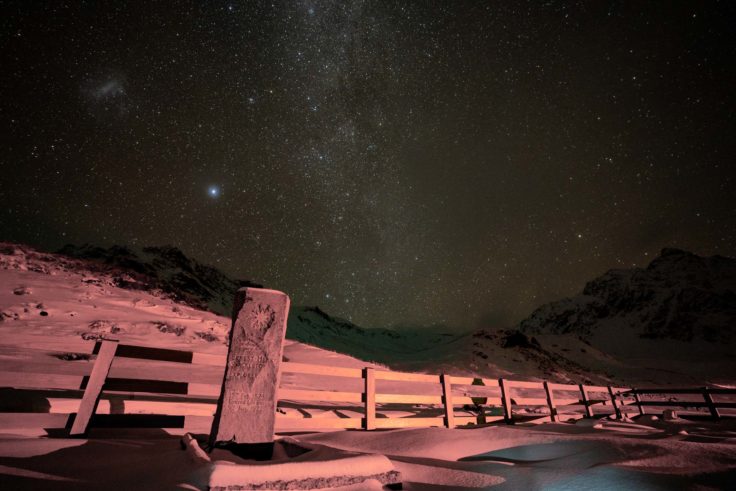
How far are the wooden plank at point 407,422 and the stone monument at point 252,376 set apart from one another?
2713mm

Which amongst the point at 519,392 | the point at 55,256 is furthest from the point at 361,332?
the point at 55,256

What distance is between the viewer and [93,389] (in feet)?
14.1

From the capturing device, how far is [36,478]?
8.25 feet

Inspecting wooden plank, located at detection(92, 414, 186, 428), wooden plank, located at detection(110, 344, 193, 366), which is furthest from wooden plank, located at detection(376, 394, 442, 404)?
wooden plank, located at detection(110, 344, 193, 366)

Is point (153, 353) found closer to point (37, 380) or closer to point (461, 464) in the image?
point (37, 380)

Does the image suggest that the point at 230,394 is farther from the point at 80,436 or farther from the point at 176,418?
the point at 80,436

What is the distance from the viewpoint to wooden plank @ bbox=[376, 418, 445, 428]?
20.4 feet

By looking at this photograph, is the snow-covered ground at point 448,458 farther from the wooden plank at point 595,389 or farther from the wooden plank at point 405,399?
the wooden plank at point 595,389

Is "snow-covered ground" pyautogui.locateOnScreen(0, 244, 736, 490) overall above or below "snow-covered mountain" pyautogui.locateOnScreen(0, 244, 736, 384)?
below

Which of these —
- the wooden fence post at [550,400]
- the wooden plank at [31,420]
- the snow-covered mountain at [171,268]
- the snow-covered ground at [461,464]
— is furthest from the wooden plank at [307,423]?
the snow-covered mountain at [171,268]

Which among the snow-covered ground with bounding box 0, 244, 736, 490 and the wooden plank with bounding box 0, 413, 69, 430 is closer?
the snow-covered ground with bounding box 0, 244, 736, 490

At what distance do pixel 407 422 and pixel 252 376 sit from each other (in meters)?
3.74

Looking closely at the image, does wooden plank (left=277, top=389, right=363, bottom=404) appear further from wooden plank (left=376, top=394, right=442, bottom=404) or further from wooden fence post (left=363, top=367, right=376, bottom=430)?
wooden plank (left=376, top=394, right=442, bottom=404)

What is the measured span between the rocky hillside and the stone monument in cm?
17175
